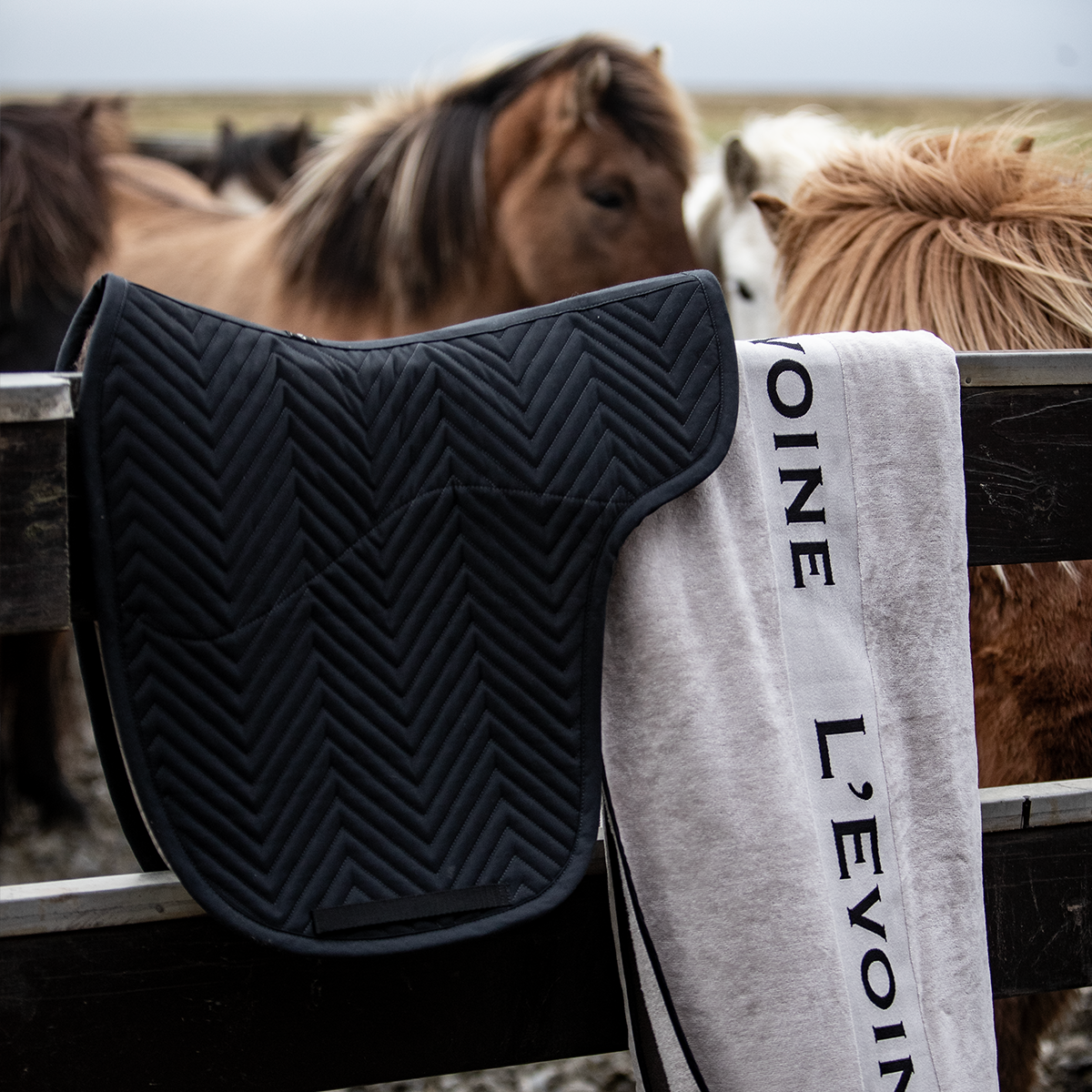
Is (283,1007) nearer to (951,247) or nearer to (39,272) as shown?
(951,247)

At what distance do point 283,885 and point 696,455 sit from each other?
14.8 inches

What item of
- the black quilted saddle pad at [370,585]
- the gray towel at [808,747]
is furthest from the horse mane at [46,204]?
the gray towel at [808,747]

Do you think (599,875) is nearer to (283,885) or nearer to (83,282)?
(283,885)

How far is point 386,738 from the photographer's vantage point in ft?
2.00

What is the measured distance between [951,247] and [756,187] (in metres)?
1.64

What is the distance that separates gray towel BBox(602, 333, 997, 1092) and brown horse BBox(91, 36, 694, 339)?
1881mm

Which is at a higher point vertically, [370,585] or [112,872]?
[370,585]

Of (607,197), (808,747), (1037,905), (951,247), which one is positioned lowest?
(1037,905)

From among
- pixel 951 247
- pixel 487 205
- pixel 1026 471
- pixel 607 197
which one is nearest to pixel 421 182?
pixel 487 205

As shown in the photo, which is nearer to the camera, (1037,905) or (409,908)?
(409,908)

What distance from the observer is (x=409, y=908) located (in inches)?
23.2

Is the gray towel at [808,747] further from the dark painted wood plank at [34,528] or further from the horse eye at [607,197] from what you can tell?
the horse eye at [607,197]

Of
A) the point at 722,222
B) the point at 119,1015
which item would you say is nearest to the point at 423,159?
the point at 722,222

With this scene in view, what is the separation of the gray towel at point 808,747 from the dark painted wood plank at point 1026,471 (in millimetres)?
50
